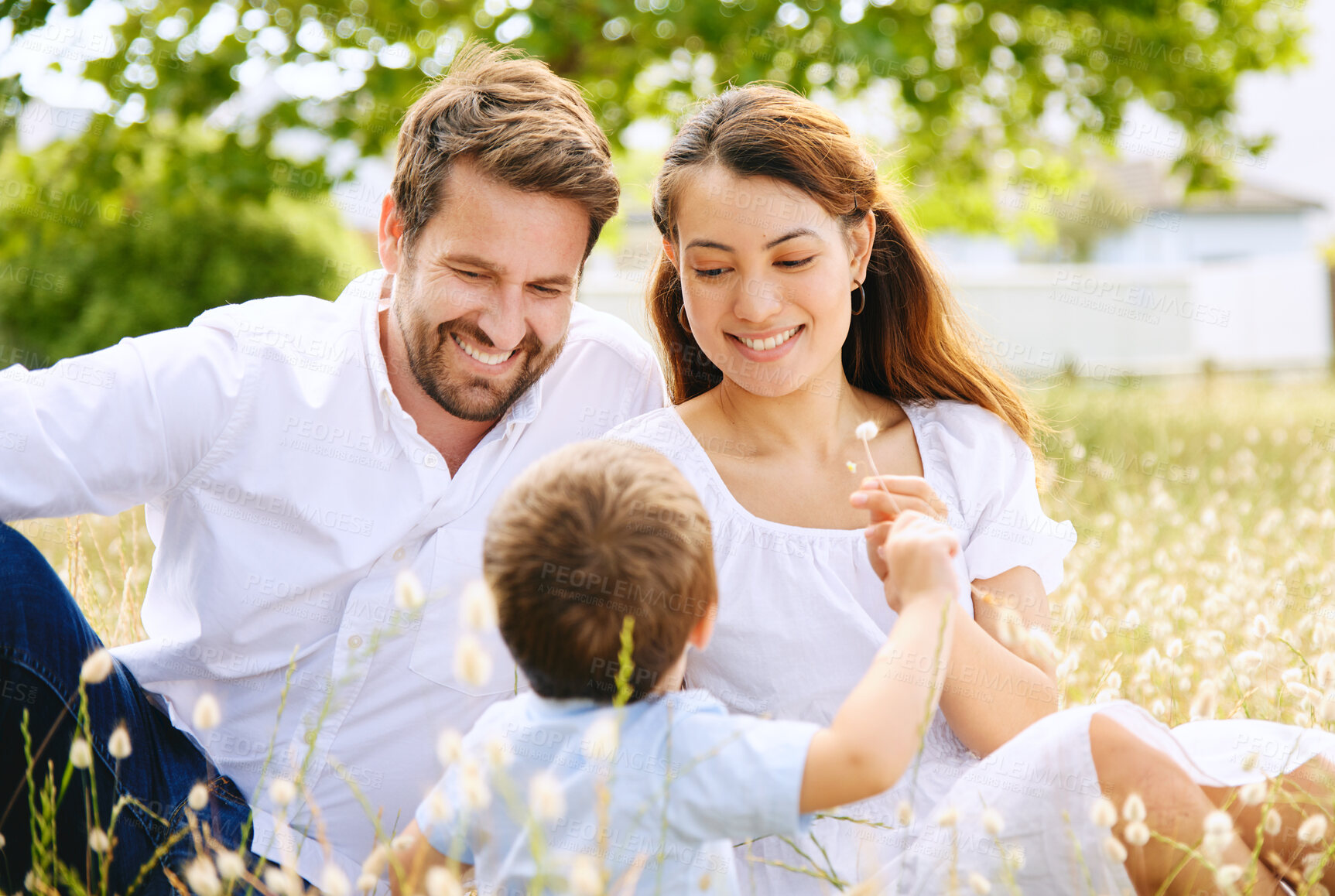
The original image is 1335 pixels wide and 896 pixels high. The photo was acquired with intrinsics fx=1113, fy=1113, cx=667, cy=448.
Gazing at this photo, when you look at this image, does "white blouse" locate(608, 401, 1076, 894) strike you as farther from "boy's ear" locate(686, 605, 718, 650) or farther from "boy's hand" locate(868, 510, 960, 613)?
"boy's ear" locate(686, 605, 718, 650)

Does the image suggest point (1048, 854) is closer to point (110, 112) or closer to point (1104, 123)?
point (110, 112)

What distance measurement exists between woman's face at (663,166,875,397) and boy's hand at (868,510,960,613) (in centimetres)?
76

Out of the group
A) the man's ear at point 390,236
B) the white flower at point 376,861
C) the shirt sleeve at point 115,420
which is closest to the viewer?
the white flower at point 376,861

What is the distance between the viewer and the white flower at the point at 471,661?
4.55 feet

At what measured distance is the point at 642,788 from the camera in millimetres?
1708

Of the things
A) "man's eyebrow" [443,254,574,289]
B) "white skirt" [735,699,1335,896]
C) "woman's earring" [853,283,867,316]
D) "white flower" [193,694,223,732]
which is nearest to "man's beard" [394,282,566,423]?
"man's eyebrow" [443,254,574,289]

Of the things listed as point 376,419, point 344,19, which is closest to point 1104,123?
point 344,19

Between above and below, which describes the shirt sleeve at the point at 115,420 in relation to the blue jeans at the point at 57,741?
above

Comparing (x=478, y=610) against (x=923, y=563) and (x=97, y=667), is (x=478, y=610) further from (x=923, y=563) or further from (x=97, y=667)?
(x=923, y=563)

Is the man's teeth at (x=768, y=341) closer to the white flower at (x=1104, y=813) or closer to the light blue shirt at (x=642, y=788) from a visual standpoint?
the light blue shirt at (x=642, y=788)

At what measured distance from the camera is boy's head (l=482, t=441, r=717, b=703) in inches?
65.9

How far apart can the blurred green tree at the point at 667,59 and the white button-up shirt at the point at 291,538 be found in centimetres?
347

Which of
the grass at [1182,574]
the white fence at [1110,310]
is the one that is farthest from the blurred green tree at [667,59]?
the white fence at [1110,310]

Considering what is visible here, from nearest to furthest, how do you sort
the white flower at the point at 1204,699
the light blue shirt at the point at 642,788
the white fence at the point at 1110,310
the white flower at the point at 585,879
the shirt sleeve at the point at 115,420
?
the white flower at the point at 585,879, the light blue shirt at the point at 642,788, the white flower at the point at 1204,699, the shirt sleeve at the point at 115,420, the white fence at the point at 1110,310
